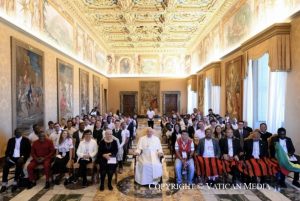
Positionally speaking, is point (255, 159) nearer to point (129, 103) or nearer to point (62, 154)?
point (62, 154)

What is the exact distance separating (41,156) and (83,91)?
10.1 meters

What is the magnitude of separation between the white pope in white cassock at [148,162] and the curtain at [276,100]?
3.90m

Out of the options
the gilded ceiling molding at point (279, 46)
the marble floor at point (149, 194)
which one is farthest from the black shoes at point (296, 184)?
the gilded ceiling molding at point (279, 46)

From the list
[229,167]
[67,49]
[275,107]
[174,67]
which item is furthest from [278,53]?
[174,67]

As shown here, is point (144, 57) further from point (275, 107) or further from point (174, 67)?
point (275, 107)

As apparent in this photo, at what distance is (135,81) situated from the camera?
26.0m

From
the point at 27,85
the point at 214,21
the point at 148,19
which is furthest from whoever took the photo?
the point at 148,19

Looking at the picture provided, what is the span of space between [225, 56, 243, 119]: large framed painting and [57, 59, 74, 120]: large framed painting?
323 inches

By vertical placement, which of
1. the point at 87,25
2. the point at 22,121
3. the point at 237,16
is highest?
the point at 87,25

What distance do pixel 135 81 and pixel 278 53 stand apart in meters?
19.6

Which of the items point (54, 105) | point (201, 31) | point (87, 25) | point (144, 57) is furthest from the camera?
point (144, 57)

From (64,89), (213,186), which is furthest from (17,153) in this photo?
(64,89)

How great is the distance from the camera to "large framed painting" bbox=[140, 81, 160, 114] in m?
26.0

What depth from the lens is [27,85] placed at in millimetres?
8461
